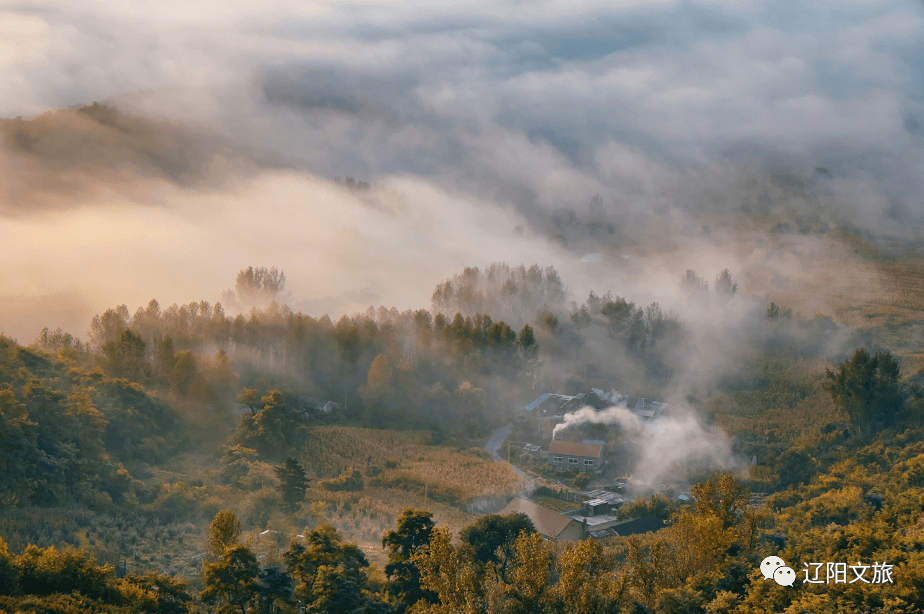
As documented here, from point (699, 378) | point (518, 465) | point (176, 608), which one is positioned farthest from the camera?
point (699, 378)

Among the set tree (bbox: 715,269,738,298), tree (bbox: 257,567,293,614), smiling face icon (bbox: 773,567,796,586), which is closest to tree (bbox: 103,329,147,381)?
tree (bbox: 257,567,293,614)

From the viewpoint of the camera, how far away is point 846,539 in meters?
37.3

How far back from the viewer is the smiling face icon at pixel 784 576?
3130 cm

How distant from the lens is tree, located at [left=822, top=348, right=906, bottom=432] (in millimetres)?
71500

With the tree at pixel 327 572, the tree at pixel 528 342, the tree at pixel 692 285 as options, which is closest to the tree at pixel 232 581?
the tree at pixel 327 572

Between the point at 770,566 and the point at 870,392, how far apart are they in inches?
1856

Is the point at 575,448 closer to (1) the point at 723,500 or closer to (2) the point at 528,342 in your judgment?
(2) the point at 528,342

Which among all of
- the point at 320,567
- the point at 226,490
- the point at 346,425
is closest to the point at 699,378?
the point at 346,425

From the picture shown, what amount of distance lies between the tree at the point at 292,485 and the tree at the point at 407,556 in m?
18.6

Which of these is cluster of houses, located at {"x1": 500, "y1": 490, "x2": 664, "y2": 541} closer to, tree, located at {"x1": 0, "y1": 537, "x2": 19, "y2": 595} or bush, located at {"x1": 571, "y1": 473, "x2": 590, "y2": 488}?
bush, located at {"x1": 571, "y1": 473, "x2": 590, "y2": 488}

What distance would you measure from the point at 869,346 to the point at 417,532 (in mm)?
81148

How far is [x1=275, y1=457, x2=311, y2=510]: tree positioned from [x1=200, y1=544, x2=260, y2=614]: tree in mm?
21510

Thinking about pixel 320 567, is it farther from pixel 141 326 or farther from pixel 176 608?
pixel 141 326

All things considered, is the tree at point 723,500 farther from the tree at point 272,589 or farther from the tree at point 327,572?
the tree at point 272,589
